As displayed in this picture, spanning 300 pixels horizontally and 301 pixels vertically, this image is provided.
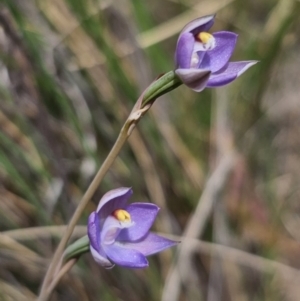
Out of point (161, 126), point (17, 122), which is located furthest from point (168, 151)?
point (17, 122)

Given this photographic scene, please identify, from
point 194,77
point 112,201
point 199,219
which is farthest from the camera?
point 199,219

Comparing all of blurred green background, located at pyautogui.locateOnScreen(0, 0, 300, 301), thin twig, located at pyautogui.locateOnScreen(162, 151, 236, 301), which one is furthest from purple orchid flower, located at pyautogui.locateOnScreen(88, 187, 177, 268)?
thin twig, located at pyautogui.locateOnScreen(162, 151, 236, 301)

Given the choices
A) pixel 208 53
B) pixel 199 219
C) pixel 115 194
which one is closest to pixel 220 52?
pixel 208 53

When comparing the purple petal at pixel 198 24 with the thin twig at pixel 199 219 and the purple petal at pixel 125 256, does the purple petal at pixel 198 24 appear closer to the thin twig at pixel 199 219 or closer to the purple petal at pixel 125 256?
the purple petal at pixel 125 256

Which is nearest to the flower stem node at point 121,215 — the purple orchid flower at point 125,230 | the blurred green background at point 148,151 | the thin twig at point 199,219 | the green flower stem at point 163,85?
the purple orchid flower at point 125,230

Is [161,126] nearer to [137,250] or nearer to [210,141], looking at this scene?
[210,141]

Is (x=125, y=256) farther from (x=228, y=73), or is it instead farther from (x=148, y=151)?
(x=148, y=151)
